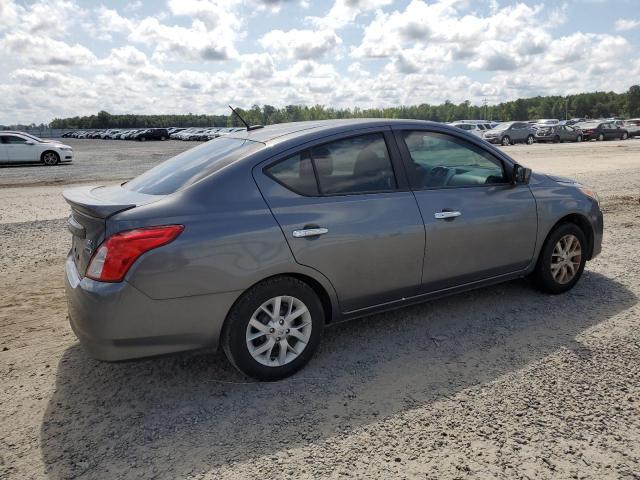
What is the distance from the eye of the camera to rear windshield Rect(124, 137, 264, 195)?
3.49 meters

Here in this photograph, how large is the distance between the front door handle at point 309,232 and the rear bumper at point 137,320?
55 centimetres

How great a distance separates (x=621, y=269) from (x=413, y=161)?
3.06 metres

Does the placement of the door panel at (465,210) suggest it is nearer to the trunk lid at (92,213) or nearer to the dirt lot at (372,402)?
the dirt lot at (372,402)

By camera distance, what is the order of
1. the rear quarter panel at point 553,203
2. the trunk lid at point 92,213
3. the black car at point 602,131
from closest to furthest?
the trunk lid at point 92,213, the rear quarter panel at point 553,203, the black car at point 602,131

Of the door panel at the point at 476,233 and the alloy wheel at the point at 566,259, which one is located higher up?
the door panel at the point at 476,233

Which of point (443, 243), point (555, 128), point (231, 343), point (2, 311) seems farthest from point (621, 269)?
point (555, 128)

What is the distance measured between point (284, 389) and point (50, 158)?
→ 2416 centimetres

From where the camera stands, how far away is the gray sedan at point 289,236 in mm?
3070

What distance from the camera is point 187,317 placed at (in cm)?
315

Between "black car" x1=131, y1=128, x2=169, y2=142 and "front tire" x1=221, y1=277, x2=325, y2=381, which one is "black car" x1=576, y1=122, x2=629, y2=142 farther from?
"black car" x1=131, y1=128, x2=169, y2=142

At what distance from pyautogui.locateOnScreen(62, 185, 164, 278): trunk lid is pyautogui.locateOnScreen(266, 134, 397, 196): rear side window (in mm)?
851

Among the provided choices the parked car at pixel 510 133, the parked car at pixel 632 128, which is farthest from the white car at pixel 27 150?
the parked car at pixel 632 128

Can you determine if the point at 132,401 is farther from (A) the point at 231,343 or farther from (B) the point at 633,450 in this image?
(B) the point at 633,450

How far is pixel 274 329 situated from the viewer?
341 centimetres
